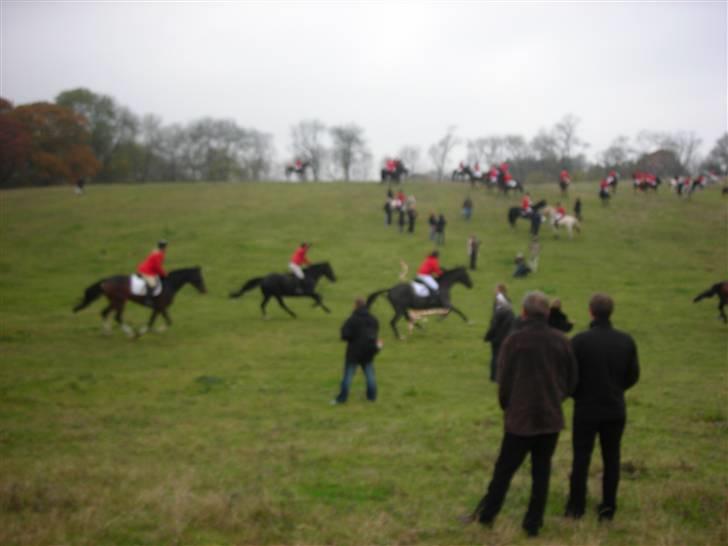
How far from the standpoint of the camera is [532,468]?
530cm

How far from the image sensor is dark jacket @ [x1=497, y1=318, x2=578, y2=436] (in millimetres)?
5102

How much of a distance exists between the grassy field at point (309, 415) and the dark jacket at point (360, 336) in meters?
0.90

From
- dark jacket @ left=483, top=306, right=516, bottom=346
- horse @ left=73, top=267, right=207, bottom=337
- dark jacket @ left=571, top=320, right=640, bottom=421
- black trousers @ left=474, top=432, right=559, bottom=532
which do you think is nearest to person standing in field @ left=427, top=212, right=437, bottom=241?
horse @ left=73, top=267, right=207, bottom=337

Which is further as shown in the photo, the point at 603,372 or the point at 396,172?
the point at 396,172

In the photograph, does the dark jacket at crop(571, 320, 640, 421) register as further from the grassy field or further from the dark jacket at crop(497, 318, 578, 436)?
the grassy field

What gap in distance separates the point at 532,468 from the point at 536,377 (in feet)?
2.60

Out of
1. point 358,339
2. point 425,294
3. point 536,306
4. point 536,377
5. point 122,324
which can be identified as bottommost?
point 122,324

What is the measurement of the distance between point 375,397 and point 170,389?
3.94 metres

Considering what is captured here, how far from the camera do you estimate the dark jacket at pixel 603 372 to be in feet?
17.8

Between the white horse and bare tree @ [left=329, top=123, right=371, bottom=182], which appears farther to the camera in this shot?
bare tree @ [left=329, top=123, right=371, bottom=182]

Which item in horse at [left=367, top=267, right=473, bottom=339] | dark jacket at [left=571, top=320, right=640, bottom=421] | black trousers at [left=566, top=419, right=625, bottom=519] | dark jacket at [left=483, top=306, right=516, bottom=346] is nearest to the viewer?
dark jacket at [left=571, top=320, right=640, bottom=421]

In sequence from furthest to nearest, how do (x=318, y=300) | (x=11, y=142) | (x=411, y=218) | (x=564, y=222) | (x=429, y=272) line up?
(x=411, y=218)
(x=564, y=222)
(x=318, y=300)
(x=429, y=272)
(x=11, y=142)

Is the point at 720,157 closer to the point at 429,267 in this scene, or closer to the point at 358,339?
the point at 429,267

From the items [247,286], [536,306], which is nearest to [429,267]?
[247,286]
